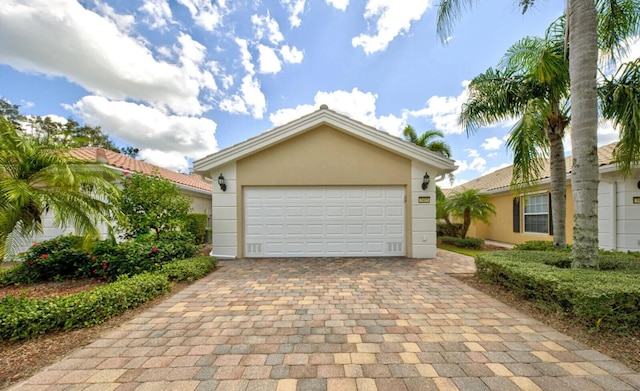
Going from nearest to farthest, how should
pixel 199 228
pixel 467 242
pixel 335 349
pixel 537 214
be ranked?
pixel 335 349 < pixel 537 214 < pixel 467 242 < pixel 199 228

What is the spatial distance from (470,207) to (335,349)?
10810 mm

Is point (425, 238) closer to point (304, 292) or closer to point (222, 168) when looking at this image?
point (304, 292)

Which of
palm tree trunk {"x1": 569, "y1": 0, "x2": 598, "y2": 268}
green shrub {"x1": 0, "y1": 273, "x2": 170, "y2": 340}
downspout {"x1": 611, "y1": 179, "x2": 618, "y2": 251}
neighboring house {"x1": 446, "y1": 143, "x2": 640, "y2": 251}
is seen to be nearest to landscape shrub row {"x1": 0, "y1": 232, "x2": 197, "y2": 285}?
green shrub {"x1": 0, "y1": 273, "x2": 170, "y2": 340}

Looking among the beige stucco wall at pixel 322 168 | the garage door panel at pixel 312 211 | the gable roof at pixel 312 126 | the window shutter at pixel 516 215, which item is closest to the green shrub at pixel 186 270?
the beige stucco wall at pixel 322 168

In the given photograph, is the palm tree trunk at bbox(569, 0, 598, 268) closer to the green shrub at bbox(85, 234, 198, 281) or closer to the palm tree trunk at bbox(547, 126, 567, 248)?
the palm tree trunk at bbox(547, 126, 567, 248)

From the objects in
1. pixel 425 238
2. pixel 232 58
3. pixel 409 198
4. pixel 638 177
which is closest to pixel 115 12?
pixel 232 58

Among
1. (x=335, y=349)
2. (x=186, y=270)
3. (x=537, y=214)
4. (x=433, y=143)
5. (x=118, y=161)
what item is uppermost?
(x=433, y=143)

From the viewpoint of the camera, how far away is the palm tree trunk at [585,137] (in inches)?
158

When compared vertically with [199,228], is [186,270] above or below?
below

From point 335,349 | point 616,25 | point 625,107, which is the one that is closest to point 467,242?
point 625,107

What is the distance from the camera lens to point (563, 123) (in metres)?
6.29

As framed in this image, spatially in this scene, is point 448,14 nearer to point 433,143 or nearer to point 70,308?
point 70,308

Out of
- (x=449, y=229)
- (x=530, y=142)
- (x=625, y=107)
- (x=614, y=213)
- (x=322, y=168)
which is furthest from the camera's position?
(x=449, y=229)

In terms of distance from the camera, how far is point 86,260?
569 centimetres
